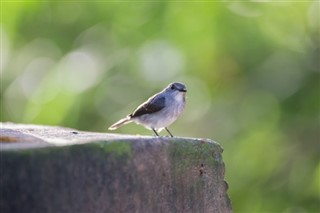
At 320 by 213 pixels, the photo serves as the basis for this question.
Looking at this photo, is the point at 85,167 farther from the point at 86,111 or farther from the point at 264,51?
the point at 264,51

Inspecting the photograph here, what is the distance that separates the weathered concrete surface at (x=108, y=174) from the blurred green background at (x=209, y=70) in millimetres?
2446

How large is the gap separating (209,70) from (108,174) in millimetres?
2879

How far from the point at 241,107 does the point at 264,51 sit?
0.94ft

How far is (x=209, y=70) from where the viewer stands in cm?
475

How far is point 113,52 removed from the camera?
492cm

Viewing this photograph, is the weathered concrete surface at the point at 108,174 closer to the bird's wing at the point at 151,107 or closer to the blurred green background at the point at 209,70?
the bird's wing at the point at 151,107

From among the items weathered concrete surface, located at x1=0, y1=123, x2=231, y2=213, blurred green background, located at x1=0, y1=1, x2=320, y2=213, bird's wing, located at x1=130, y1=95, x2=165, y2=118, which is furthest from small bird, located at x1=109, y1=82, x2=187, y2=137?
weathered concrete surface, located at x1=0, y1=123, x2=231, y2=213

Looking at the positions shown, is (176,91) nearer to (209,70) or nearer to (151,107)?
(151,107)

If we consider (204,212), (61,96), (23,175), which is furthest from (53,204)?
(61,96)

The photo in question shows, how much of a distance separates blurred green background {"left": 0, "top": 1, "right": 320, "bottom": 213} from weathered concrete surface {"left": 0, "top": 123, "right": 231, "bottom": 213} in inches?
96.3

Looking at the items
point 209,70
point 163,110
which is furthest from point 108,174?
point 209,70

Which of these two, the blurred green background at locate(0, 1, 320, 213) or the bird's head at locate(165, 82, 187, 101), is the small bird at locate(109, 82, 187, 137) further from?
the blurred green background at locate(0, 1, 320, 213)

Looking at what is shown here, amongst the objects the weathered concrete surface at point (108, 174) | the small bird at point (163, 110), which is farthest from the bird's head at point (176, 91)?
the weathered concrete surface at point (108, 174)

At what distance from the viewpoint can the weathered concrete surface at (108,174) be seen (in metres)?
1.79
